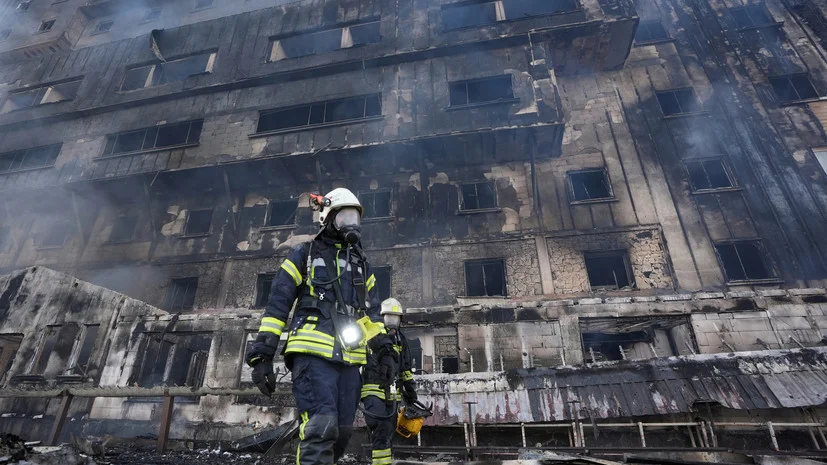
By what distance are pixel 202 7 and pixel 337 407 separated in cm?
2537

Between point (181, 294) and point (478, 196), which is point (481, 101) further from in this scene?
point (181, 294)

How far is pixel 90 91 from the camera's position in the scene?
54.8ft

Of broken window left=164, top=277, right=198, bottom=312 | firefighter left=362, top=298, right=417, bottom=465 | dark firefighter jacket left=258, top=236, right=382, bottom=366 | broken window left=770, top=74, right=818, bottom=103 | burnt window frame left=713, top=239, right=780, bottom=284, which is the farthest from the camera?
broken window left=164, top=277, right=198, bottom=312

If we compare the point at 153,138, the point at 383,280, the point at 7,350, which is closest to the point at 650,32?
the point at 383,280

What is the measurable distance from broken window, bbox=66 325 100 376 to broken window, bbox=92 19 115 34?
812 inches

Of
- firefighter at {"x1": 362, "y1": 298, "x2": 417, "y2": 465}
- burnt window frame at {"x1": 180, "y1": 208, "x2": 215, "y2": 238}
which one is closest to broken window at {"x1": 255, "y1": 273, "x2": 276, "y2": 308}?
burnt window frame at {"x1": 180, "y1": 208, "x2": 215, "y2": 238}

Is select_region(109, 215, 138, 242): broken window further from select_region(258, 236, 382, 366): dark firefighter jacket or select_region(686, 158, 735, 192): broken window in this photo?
select_region(686, 158, 735, 192): broken window

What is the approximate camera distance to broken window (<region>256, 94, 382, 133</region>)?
532 inches

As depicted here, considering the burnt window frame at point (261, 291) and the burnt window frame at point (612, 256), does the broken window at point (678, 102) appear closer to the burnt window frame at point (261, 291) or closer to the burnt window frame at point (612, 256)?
the burnt window frame at point (612, 256)

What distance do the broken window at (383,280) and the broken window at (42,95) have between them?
17.4m

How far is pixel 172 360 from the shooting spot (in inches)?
450

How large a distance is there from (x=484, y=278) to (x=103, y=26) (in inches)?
1074

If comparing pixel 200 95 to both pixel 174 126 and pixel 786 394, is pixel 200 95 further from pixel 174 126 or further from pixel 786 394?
pixel 786 394

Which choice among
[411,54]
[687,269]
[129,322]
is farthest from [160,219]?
[687,269]
